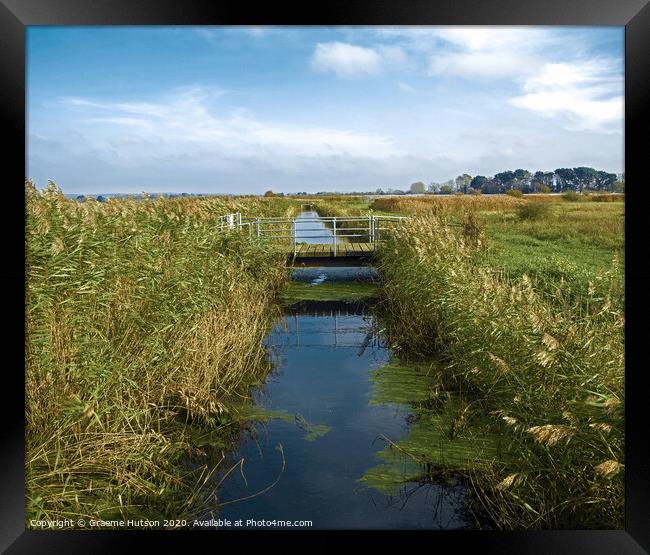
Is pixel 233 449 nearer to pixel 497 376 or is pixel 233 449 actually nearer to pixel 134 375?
pixel 134 375

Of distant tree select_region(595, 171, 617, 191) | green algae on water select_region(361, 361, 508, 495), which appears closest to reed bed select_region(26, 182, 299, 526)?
green algae on water select_region(361, 361, 508, 495)

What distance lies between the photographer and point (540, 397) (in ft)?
12.3

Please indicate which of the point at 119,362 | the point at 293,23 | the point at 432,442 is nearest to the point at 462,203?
the point at 432,442

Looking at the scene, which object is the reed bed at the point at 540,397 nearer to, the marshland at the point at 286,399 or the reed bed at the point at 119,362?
the marshland at the point at 286,399

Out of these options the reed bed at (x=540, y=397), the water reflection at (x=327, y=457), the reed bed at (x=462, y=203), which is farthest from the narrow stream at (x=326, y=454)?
the reed bed at (x=462, y=203)

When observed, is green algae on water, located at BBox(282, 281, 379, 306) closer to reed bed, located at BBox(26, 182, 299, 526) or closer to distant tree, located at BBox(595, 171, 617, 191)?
distant tree, located at BBox(595, 171, 617, 191)

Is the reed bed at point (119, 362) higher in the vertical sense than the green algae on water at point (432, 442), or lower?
higher

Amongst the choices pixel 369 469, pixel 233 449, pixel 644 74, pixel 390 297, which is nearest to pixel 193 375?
pixel 233 449

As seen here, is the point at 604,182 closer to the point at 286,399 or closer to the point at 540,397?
the point at 286,399

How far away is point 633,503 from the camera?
9.01ft

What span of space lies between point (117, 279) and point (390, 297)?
500 cm

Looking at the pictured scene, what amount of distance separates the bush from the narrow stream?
37.0 feet

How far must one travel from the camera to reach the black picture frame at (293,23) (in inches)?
108

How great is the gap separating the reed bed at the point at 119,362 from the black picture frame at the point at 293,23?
50cm
